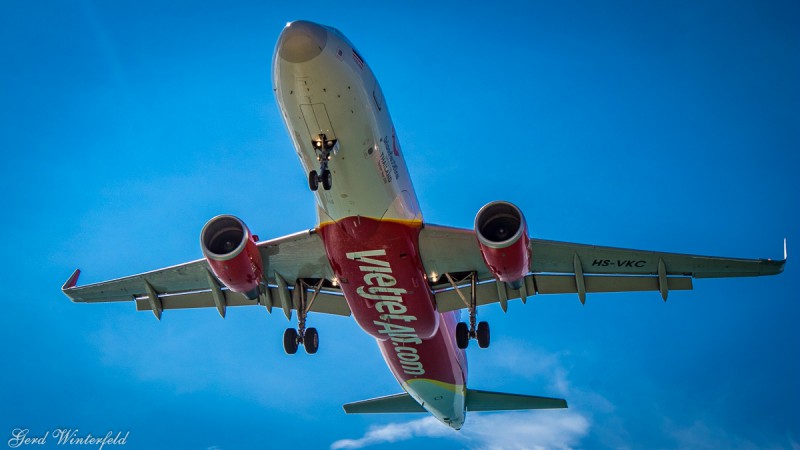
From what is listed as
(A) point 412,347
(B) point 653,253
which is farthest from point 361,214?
(B) point 653,253

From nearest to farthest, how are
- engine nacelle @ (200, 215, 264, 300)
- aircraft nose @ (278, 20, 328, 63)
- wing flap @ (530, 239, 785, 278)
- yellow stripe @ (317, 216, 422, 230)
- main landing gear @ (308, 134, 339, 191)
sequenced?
aircraft nose @ (278, 20, 328, 63) → main landing gear @ (308, 134, 339, 191) → yellow stripe @ (317, 216, 422, 230) → engine nacelle @ (200, 215, 264, 300) → wing flap @ (530, 239, 785, 278)

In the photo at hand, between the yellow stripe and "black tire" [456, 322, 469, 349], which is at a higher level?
the yellow stripe

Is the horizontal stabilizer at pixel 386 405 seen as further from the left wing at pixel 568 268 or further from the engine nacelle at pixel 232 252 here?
the engine nacelle at pixel 232 252

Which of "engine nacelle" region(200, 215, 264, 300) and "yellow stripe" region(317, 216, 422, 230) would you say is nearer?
"yellow stripe" region(317, 216, 422, 230)

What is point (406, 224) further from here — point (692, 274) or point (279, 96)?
point (692, 274)

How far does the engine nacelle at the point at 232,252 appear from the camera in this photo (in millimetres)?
17750

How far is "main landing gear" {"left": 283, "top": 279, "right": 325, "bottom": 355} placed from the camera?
66.0 ft

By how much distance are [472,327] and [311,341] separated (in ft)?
15.6

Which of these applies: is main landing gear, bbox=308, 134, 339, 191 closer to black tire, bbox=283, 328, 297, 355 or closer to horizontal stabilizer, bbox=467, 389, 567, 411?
black tire, bbox=283, 328, 297, 355

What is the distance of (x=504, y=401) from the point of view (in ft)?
82.4

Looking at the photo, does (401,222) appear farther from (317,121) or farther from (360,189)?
(317,121)

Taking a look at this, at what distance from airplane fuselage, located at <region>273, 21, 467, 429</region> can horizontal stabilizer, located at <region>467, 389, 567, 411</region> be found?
487 centimetres

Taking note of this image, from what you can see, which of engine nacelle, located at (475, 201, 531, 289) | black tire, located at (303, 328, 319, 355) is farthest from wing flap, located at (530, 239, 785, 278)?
black tire, located at (303, 328, 319, 355)

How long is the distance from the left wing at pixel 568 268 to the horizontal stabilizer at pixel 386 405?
7.15 meters
